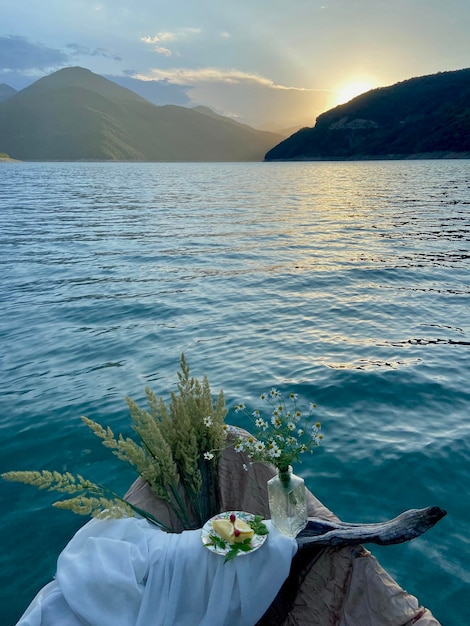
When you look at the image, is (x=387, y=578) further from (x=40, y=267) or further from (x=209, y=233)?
(x=209, y=233)

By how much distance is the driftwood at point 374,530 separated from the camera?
4.25 m

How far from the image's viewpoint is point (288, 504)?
4.99 m

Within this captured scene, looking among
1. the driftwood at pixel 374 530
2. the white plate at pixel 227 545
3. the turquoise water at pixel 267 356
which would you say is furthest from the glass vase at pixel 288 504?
the turquoise water at pixel 267 356

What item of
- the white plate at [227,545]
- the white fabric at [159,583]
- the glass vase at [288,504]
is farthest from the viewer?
the glass vase at [288,504]

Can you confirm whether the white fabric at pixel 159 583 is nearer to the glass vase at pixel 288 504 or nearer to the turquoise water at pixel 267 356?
the glass vase at pixel 288 504

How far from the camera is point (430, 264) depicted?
76.8ft

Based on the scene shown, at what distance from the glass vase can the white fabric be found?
0.17m

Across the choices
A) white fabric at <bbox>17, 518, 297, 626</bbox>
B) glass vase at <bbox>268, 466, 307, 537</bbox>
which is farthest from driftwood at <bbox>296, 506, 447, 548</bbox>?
white fabric at <bbox>17, 518, 297, 626</bbox>

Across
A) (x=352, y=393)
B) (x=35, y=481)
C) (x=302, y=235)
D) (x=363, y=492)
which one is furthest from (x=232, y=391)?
(x=302, y=235)

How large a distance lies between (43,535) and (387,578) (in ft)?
16.2

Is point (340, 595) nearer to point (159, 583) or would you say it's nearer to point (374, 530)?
point (374, 530)

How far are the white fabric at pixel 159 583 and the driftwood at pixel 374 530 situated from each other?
0.82 ft

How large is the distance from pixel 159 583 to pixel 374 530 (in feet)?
6.00

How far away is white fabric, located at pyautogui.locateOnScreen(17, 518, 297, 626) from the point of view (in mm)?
4363
